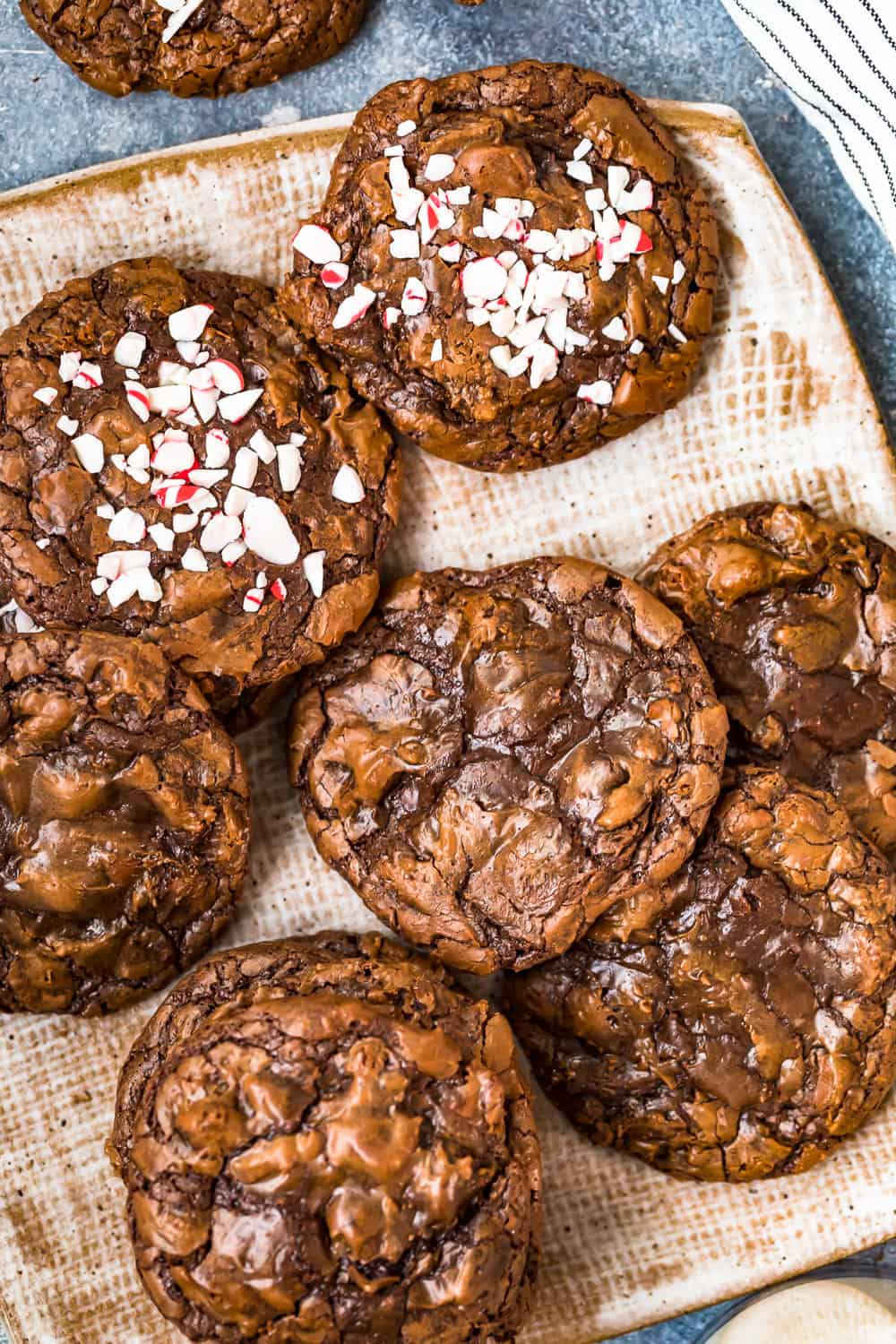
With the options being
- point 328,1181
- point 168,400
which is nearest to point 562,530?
point 168,400

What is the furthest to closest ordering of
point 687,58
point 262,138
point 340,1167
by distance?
point 687,58 → point 262,138 → point 340,1167

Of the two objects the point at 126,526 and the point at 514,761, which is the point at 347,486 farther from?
the point at 514,761

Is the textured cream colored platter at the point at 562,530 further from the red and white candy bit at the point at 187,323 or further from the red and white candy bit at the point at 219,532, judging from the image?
the red and white candy bit at the point at 219,532

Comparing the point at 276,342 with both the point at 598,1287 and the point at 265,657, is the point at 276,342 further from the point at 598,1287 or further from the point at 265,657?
the point at 598,1287

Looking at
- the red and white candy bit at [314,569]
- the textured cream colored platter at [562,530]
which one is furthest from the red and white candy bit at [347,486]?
the textured cream colored platter at [562,530]

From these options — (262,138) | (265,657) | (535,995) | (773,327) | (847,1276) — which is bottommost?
(847,1276)

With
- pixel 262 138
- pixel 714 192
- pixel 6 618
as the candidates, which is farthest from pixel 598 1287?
pixel 262 138
